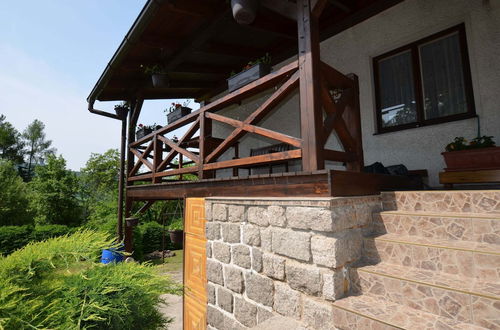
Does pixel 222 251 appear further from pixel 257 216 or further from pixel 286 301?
pixel 286 301

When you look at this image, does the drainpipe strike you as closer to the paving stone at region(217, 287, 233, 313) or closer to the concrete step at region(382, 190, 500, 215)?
the paving stone at region(217, 287, 233, 313)

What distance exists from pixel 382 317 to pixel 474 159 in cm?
239

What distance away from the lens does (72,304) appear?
1.13 metres

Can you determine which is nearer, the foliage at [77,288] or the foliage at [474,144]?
the foliage at [77,288]

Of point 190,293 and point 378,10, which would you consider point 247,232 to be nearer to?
point 190,293

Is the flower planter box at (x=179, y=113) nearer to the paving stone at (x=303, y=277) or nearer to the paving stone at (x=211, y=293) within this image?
the paving stone at (x=211, y=293)

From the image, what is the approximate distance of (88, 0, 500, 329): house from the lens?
1.82 meters

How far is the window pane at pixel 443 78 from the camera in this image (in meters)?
3.55

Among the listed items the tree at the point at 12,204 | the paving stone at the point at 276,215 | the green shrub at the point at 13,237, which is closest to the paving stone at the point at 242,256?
the paving stone at the point at 276,215

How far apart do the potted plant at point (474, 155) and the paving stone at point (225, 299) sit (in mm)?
2938

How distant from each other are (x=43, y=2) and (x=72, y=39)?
1863mm

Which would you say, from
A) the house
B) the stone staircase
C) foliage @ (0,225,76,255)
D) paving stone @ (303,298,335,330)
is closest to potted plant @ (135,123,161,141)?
the house

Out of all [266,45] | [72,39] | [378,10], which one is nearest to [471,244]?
[378,10]

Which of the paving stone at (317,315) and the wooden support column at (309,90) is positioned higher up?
the wooden support column at (309,90)
